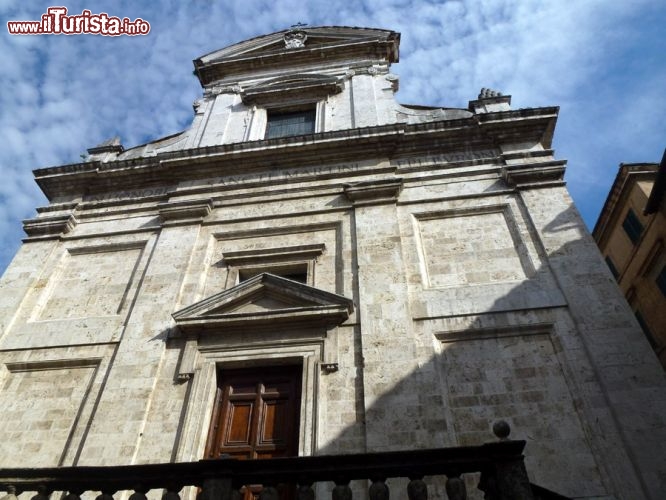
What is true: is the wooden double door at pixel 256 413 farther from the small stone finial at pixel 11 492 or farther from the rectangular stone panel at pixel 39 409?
the small stone finial at pixel 11 492

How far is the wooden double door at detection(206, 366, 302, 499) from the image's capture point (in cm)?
740

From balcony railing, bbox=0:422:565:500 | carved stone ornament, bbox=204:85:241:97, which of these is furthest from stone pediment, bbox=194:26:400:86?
balcony railing, bbox=0:422:565:500

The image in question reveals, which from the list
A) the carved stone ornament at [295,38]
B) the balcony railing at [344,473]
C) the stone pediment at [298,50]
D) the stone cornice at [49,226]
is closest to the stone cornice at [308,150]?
the stone cornice at [49,226]

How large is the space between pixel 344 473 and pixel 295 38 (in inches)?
539

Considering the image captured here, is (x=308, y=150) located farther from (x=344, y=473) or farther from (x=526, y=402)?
(x=344, y=473)

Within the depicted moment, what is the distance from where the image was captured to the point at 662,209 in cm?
1306

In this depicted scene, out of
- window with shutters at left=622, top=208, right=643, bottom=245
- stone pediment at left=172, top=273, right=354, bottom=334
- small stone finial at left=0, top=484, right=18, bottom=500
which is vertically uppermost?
window with shutters at left=622, top=208, right=643, bottom=245

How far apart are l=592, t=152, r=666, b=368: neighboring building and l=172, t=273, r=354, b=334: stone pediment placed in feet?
30.4

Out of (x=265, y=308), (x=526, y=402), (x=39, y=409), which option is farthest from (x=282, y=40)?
(x=526, y=402)

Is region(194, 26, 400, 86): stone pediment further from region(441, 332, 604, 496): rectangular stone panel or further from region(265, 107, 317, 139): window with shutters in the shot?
region(441, 332, 604, 496): rectangular stone panel

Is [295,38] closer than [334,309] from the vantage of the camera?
No

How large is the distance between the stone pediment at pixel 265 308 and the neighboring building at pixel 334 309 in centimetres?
4

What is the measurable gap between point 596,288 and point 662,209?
6768mm

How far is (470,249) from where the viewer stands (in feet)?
30.1
